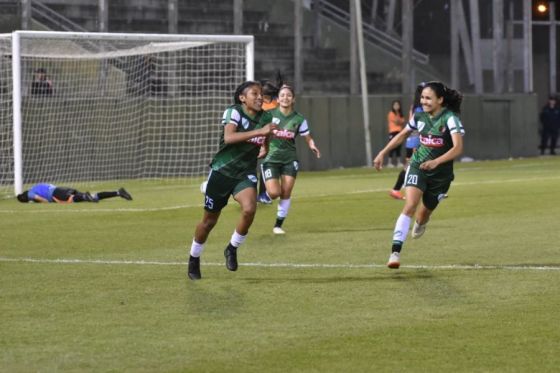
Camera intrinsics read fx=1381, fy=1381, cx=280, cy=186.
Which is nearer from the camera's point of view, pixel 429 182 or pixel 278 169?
pixel 429 182

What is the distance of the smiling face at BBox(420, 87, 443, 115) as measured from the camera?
527 inches

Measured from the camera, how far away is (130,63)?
1170 inches

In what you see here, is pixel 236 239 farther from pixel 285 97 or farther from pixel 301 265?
pixel 285 97

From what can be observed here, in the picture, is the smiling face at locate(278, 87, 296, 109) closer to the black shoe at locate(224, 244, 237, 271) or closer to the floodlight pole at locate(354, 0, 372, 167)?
the black shoe at locate(224, 244, 237, 271)

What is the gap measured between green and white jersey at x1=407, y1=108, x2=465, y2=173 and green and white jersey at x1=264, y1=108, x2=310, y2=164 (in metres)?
4.28

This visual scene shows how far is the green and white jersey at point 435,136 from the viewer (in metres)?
13.4

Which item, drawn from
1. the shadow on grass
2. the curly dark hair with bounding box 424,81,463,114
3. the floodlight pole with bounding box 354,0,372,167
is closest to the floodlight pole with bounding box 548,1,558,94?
the floodlight pole with bounding box 354,0,372,167

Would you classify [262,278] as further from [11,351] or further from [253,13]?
[253,13]

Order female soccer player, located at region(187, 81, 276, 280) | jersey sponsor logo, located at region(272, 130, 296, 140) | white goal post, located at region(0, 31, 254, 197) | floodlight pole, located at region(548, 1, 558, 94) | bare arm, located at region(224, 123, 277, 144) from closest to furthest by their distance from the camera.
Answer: bare arm, located at region(224, 123, 277, 144)
female soccer player, located at region(187, 81, 276, 280)
jersey sponsor logo, located at region(272, 130, 296, 140)
white goal post, located at region(0, 31, 254, 197)
floodlight pole, located at region(548, 1, 558, 94)

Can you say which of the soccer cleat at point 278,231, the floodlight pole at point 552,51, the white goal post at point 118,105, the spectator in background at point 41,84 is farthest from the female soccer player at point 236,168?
the floodlight pole at point 552,51

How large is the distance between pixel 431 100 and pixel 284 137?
15.9 ft

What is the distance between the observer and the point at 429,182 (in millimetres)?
13492

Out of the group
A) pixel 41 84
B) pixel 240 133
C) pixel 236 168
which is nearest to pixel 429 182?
pixel 236 168

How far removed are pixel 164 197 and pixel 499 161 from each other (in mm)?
17441
